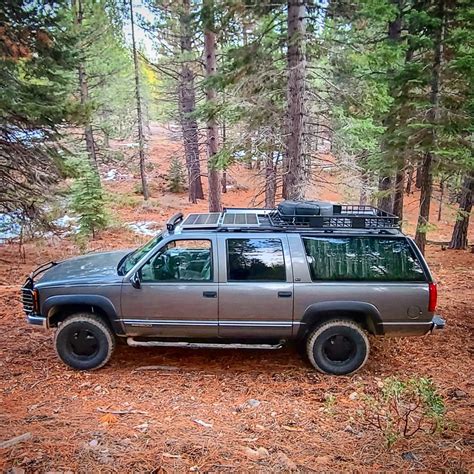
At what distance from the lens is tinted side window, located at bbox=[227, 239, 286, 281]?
5449 millimetres

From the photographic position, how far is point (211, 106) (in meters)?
10.4

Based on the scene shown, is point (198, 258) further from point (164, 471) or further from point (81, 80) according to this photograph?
point (81, 80)

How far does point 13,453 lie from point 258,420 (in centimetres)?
219

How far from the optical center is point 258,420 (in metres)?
4.24

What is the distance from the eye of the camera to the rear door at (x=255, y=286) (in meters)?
5.40

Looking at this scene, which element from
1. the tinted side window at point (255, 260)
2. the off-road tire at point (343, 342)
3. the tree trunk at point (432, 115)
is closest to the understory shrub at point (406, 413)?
the off-road tire at point (343, 342)

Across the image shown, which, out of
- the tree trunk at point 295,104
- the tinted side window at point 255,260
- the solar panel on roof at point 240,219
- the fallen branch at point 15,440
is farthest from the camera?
the tree trunk at point 295,104

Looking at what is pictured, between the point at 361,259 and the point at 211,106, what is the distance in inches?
255

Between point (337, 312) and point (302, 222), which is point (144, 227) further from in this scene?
point (337, 312)

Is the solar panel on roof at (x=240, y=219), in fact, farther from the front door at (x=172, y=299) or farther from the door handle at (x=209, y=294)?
the door handle at (x=209, y=294)

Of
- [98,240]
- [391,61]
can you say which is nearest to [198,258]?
[391,61]

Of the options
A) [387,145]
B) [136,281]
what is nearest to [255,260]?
[136,281]

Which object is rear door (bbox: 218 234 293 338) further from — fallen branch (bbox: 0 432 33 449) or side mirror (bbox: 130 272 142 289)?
fallen branch (bbox: 0 432 33 449)

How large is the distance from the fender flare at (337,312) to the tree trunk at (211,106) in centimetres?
627
